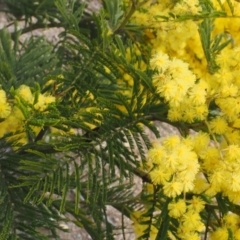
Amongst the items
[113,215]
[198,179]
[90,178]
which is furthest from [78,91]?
[113,215]

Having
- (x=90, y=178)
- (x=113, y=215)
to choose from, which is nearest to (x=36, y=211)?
(x=90, y=178)

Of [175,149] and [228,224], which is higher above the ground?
[175,149]

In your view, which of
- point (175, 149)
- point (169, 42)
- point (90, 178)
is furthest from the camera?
point (169, 42)

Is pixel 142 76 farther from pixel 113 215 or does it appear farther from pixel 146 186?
pixel 113 215

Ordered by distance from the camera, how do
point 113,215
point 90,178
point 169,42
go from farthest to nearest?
point 113,215 < point 169,42 < point 90,178

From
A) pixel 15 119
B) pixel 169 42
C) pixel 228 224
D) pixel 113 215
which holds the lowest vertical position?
pixel 113 215

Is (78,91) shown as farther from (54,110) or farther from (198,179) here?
(198,179)

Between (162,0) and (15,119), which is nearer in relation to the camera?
(15,119)

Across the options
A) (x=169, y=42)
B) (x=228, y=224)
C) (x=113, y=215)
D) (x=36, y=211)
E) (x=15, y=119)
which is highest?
(x=169, y=42)

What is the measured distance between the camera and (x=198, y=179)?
777 mm

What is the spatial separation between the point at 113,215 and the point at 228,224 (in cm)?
153

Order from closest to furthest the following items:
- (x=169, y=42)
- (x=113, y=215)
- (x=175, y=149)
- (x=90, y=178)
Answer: (x=175, y=149), (x=90, y=178), (x=169, y=42), (x=113, y=215)

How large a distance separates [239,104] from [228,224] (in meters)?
0.19

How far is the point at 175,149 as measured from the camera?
2.33 ft
